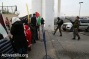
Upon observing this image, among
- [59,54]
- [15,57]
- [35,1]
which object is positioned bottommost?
[59,54]

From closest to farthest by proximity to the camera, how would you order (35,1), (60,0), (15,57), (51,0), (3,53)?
1. (3,53)
2. (15,57)
3. (51,0)
4. (35,1)
5. (60,0)

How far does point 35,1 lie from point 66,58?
15176 mm

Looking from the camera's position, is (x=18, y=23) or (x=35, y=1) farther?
(x=35, y=1)

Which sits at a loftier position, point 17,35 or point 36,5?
point 36,5

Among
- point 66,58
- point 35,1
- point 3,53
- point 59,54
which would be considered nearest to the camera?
point 3,53

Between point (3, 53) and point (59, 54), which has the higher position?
point (3, 53)

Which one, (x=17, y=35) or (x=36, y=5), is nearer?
(x=17, y=35)

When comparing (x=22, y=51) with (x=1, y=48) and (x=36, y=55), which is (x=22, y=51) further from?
(x=36, y=55)

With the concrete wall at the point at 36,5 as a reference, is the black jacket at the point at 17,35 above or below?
below

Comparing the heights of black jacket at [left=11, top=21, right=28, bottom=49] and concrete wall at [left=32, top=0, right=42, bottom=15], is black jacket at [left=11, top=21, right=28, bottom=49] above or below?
below

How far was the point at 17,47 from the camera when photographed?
6559mm

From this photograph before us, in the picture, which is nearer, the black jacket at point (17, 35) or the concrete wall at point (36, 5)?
the black jacket at point (17, 35)

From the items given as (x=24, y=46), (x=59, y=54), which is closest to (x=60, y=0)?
(x=59, y=54)

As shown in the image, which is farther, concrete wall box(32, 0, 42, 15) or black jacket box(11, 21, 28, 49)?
Result: concrete wall box(32, 0, 42, 15)
